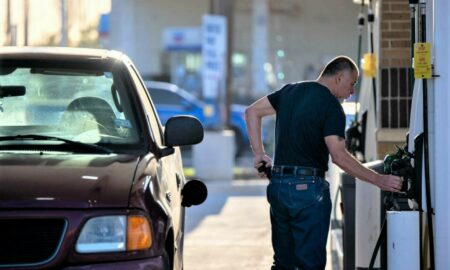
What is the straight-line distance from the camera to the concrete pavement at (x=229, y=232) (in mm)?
9078

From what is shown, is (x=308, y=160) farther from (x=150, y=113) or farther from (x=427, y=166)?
(x=150, y=113)

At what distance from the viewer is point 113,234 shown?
4.61 metres

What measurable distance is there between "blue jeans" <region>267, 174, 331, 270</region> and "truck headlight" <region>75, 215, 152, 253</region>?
1430 millimetres

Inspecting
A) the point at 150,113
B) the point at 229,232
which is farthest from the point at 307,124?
the point at 229,232

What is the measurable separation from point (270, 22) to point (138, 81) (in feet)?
99.0

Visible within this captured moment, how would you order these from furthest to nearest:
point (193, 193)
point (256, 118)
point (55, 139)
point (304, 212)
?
1. point (193, 193)
2. point (256, 118)
3. point (304, 212)
4. point (55, 139)

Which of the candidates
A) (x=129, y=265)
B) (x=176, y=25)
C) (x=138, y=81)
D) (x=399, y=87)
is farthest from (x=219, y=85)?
(x=176, y=25)

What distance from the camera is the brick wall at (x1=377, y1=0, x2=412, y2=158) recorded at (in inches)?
328

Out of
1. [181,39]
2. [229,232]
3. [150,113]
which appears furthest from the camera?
[181,39]

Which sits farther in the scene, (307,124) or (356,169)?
(307,124)

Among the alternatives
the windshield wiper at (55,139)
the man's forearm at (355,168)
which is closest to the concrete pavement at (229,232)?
the man's forearm at (355,168)

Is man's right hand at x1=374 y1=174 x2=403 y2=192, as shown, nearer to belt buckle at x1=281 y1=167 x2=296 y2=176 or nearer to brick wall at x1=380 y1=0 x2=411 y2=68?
belt buckle at x1=281 y1=167 x2=296 y2=176

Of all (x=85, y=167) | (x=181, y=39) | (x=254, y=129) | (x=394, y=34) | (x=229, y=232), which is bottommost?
(x=229, y=232)

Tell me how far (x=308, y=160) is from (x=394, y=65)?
2.78 metres
